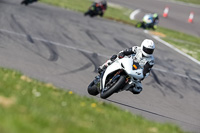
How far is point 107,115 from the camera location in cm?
644

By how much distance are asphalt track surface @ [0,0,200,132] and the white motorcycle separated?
21.5 inches

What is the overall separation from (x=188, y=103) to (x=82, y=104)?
16.1 ft

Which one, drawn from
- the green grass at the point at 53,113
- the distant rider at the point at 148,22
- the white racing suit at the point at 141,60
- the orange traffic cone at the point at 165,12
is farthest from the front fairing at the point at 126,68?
the orange traffic cone at the point at 165,12

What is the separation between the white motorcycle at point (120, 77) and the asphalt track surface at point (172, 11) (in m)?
16.4

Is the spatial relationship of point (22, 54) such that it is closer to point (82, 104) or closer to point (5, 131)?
point (82, 104)

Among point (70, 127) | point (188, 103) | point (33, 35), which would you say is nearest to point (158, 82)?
point (188, 103)

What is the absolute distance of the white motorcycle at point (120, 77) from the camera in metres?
8.46

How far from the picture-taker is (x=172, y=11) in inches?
1179

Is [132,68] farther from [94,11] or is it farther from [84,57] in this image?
[94,11]

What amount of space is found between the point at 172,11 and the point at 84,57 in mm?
18327

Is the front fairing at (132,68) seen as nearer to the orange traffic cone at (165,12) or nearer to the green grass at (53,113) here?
the green grass at (53,113)

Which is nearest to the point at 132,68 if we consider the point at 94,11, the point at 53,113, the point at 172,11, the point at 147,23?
the point at 53,113

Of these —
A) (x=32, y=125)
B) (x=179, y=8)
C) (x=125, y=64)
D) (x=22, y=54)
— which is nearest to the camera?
(x=32, y=125)

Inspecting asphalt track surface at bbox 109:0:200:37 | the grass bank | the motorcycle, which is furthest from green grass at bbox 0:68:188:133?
asphalt track surface at bbox 109:0:200:37
